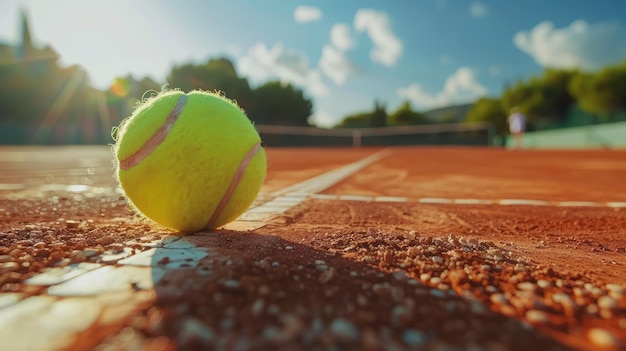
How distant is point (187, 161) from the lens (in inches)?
93.2

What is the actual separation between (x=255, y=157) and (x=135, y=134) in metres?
0.74

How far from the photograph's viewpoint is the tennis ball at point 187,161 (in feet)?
7.79

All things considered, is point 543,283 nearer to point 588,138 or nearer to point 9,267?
point 9,267

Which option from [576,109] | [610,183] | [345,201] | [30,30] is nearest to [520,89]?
[576,109]

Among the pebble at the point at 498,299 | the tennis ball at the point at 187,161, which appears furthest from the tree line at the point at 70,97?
the pebble at the point at 498,299

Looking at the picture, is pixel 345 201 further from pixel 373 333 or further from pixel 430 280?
pixel 373 333

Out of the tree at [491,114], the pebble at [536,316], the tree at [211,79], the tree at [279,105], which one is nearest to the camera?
the pebble at [536,316]

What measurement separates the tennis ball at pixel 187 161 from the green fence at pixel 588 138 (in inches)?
1107

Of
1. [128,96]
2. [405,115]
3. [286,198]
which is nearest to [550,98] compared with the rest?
[405,115]

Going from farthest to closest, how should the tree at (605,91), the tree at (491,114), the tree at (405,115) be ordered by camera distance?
the tree at (405,115) < the tree at (491,114) < the tree at (605,91)

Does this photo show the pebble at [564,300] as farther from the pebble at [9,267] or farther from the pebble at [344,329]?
the pebble at [9,267]

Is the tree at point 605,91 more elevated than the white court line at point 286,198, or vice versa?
the tree at point 605,91

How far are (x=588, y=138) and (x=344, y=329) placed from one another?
111 feet

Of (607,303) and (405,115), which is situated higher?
(405,115)
